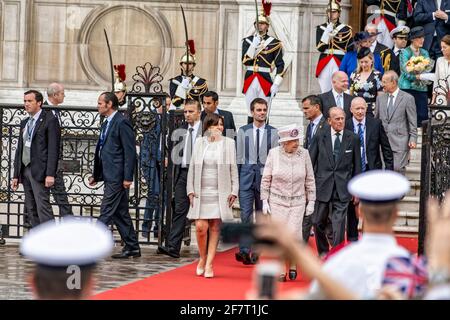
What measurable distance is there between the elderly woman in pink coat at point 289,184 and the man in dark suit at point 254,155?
1.45 metres

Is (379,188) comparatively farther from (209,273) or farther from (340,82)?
(340,82)

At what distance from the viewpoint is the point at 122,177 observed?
57.3ft

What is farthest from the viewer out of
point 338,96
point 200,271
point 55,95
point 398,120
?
point 55,95

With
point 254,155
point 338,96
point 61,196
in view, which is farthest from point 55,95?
A: point 338,96

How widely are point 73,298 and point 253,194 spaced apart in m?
12.0

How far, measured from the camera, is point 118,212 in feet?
57.5

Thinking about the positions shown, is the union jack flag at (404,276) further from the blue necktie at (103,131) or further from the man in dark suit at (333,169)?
the blue necktie at (103,131)

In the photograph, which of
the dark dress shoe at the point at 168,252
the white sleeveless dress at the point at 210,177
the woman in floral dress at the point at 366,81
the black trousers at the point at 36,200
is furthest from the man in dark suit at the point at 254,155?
the black trousers at the point at 36,200

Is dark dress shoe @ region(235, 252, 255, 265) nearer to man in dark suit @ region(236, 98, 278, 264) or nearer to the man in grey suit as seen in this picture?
man in dark suit @ region(236, 98, 278, 264)

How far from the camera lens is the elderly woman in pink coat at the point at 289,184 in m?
15.3

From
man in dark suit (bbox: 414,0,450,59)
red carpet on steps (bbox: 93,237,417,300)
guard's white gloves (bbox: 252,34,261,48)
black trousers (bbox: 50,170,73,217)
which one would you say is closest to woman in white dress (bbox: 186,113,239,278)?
red carpet on steps (bbox: 93,237,417,300)

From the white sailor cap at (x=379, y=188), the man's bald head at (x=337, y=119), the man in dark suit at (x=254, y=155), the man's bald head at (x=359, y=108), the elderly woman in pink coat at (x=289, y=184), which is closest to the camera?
the white sailor cap at (x=379, y=188)

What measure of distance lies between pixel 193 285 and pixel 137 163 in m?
3.89
